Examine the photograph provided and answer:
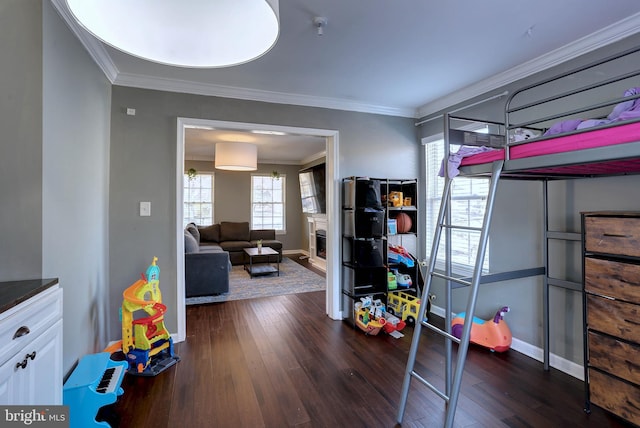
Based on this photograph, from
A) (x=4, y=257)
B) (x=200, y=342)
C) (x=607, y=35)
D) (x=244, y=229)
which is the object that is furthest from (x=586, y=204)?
(x=244, y=229)

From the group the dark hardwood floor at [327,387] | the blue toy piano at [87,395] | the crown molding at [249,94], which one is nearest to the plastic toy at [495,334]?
the dark hardwood floor at [327,387]

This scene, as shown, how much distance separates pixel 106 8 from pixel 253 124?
90.9 inches

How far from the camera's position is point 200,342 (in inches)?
119

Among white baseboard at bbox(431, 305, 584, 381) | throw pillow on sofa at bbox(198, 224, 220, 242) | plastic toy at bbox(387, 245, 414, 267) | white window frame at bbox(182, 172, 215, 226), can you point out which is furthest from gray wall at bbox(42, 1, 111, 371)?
white window frame at bbox(182, 172, 215, 226)

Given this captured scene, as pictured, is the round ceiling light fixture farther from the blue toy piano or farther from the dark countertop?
the blue toy piano

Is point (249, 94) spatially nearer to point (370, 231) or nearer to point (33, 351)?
point (370, 231)

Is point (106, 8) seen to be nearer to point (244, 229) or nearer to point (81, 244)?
point (81, 244)

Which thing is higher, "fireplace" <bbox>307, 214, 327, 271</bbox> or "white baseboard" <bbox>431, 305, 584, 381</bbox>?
"fireplace" <bbox>307, 214, 327, 271</bbox>

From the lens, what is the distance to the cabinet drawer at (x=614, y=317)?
5.79 ft

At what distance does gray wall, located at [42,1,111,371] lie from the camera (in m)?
1.74

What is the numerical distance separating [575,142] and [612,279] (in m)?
1.02

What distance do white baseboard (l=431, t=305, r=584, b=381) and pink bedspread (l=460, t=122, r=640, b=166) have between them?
187 cm

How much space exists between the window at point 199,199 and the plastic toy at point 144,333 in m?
5.34

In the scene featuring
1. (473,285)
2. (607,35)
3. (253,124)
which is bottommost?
(473,285)
